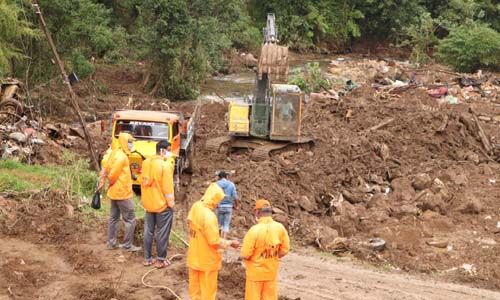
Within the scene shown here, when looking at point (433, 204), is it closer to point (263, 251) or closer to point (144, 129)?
point (144, 129)

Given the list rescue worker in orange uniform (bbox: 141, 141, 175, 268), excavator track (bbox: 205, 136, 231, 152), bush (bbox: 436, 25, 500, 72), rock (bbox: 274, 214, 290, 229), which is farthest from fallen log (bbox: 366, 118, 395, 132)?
bush (bbox: 436, 25, 500, 72)

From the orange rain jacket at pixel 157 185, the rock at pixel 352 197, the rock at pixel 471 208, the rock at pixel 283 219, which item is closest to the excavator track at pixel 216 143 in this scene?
the rock at pixel 352 197

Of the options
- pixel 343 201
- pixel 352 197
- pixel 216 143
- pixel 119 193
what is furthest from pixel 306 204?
pixel 119 193

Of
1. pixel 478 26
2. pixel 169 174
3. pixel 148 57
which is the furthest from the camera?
pixel 478 26

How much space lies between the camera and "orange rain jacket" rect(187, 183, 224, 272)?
27.5 ft

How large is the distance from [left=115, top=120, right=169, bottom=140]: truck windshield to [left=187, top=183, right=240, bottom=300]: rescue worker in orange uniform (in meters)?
8.24

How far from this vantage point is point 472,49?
4156 cm

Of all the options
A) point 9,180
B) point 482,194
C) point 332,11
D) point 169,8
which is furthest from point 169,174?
point 332,11

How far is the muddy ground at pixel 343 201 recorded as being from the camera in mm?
10461

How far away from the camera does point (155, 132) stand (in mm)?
16703

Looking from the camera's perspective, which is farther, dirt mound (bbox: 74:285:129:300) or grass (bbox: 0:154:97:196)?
grass (bbox: 0:154:97:196)

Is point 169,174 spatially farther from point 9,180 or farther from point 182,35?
point 182,35

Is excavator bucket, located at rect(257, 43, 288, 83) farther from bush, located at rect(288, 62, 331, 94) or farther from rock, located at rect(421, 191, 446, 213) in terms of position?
bush, located at rect(288, 62, 331, 94)

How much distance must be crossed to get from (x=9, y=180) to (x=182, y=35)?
64.0ft
